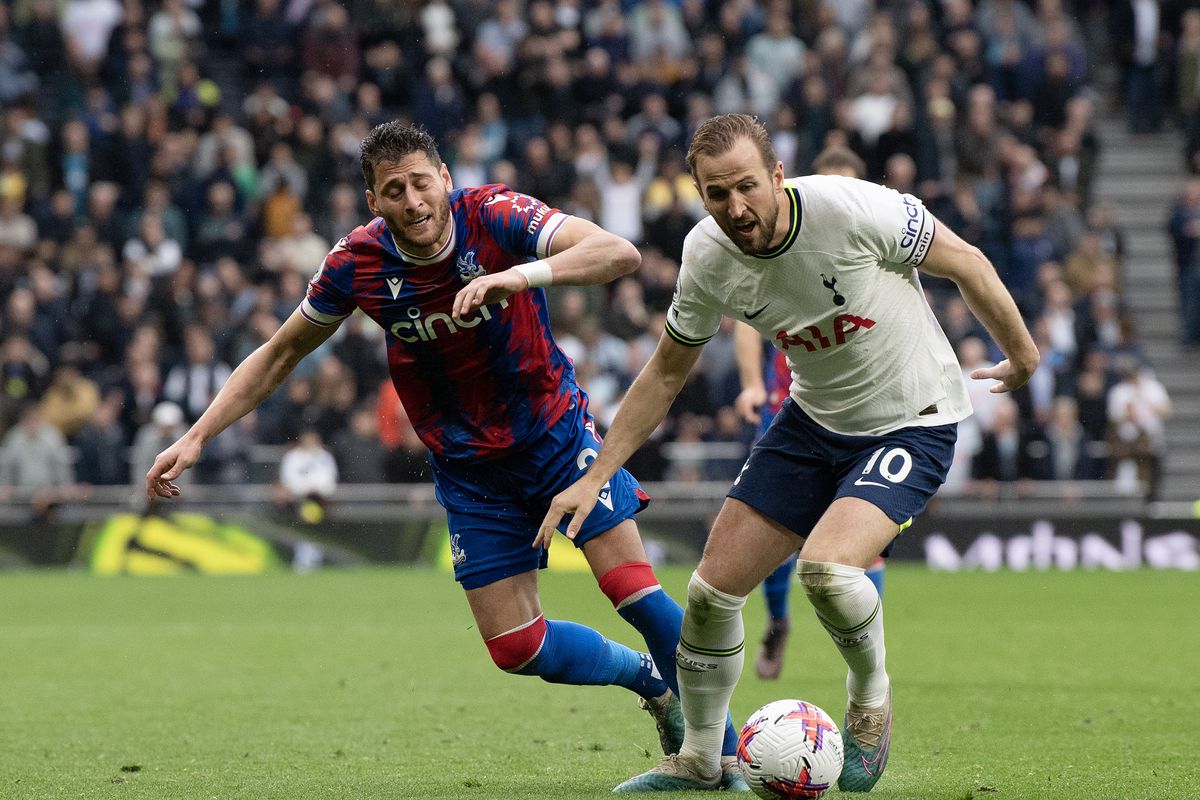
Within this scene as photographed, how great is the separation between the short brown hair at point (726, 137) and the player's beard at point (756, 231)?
160mm

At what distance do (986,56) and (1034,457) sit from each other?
635cm

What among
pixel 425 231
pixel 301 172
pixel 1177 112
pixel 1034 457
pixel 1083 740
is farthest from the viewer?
pixel 1177 112

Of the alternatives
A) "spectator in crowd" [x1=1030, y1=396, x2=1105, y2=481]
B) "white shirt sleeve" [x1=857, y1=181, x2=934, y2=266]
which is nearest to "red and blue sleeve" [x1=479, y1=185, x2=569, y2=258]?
"white shirt sleeve" [x1=857, y1=181, x2=934, y2=266]

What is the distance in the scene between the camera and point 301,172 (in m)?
21.5

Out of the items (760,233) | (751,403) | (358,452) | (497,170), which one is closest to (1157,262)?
(497,170)

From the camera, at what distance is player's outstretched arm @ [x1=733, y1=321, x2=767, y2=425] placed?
9047mm

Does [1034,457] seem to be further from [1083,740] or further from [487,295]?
[487,295]

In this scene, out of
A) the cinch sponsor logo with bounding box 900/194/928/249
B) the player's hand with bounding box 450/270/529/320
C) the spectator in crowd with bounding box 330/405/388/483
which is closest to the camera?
the player's hand with bounding box 450/270/529/320

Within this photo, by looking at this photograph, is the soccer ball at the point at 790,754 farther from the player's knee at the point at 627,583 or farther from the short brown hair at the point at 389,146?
the short brown hair at the point at 389,146

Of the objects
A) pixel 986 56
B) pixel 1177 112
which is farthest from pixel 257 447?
pixel 1177 112

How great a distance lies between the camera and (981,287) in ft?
19.9

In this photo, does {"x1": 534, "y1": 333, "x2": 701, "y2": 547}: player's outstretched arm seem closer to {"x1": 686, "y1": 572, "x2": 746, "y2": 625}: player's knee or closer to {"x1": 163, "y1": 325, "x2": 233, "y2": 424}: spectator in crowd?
{"x1": 686, "y1": 572, "x2": 746, "y2": 625}: player's knee

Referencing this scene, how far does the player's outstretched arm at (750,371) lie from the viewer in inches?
356

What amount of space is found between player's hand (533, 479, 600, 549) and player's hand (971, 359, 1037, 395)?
4.71 ft
